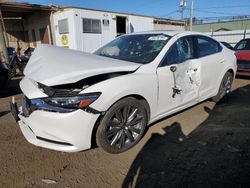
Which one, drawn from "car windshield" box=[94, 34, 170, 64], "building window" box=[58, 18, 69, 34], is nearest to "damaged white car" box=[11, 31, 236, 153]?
"car windshield" box=[94, 34, 170, 64]

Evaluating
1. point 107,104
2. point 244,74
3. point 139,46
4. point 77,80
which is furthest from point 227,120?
point 244,74

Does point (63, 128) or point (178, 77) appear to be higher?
point (178, 77)

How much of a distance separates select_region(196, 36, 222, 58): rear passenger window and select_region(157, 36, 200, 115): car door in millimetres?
214

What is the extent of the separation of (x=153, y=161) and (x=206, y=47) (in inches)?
102

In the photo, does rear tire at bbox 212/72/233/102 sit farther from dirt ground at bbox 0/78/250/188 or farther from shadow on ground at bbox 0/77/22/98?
shadow on ground at bbox 0/77/22/98

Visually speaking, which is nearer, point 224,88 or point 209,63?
point 209,63

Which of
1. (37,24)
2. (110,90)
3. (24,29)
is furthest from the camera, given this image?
(24,29)

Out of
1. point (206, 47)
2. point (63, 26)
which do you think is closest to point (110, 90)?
point (206, 47)

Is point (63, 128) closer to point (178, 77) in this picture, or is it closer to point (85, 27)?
point (178, 77)

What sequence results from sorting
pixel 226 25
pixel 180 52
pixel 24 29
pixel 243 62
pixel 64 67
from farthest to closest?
pixel 226 25, pixel 24 29, pixel 243 62, pixel 180 52, pixel 64 67

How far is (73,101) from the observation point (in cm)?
230

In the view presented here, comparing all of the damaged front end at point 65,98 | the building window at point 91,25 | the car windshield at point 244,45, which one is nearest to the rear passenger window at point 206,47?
the damaged front end at point 65,98

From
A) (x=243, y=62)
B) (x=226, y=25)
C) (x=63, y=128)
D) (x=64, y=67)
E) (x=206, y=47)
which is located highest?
(x=226, y=25)

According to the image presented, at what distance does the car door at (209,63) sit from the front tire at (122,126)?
159 cm
